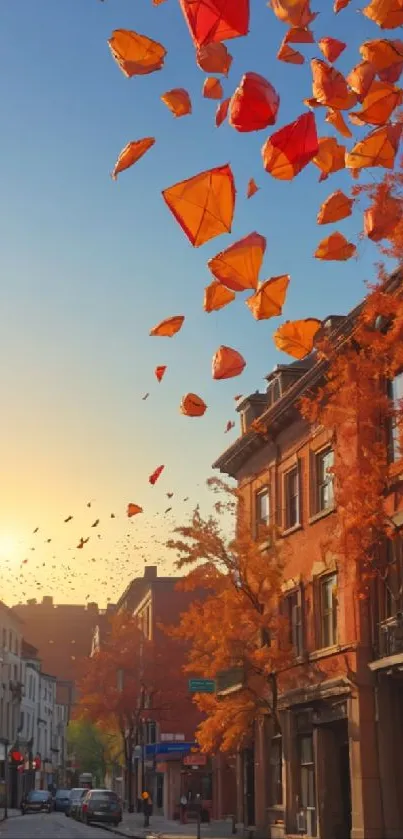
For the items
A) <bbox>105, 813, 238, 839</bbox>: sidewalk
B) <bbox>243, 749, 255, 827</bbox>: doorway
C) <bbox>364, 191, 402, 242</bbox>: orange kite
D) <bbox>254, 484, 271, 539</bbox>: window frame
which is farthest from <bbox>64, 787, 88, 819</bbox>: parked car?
<bbox>364, 191, 402, 242</bbox>: orange kite

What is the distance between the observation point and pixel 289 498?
36.1 metres

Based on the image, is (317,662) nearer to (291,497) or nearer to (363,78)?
(291,497)

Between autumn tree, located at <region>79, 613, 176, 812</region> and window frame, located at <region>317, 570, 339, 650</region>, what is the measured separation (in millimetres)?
30494

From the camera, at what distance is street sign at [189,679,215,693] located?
3567 cm

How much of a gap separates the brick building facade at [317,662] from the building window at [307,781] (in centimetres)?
3

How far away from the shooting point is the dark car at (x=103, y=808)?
51875mm

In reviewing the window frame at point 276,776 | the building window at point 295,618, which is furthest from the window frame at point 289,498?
the window frame at point 276,776

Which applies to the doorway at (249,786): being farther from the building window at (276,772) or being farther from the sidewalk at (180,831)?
the building window at (276,772)

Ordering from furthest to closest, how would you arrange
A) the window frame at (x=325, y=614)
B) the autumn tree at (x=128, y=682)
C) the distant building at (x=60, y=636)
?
the distant building at (x=60, y=636) → the autumn tree at (x=128, y=682) → the window frame at (x=325, y=614)

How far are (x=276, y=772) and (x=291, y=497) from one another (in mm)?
8900

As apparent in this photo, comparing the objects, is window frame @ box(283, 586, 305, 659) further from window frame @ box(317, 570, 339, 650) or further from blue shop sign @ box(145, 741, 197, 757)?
blue shop sign @ box(145, 741, 197, 757)

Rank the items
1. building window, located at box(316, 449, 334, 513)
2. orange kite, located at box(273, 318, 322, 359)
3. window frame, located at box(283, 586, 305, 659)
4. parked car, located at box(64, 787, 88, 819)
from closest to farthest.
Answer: orange kite, located at box(273, 318, 322, 359)
building window, located at box(316, 449, 334, 513)
window frame, located at box(283, 586, 305, 659)
parked car, located at box(64, 787, 88, 819)

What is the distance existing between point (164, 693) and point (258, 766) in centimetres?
2512

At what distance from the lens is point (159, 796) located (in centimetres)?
6788
